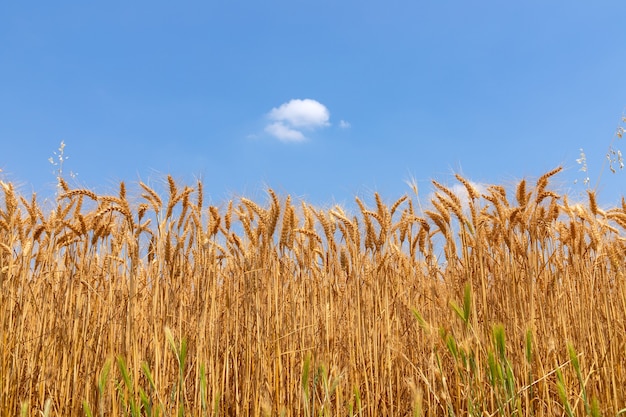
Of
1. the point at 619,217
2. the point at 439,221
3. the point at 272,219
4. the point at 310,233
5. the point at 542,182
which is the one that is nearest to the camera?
the point at 272,219

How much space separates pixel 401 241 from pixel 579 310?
1052mm

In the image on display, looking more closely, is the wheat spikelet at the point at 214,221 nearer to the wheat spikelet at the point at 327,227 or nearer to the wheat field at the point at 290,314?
the wheat field at the point at 290,314

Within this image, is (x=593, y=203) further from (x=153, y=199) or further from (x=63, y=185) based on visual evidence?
(x=63, y=185)

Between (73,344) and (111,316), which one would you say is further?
(111,316)

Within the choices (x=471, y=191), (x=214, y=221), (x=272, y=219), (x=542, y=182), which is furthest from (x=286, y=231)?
(x=542, y=182)

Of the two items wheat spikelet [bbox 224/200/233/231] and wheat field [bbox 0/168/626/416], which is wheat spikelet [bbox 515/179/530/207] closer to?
wheat field [bbox 0/168/626/416]

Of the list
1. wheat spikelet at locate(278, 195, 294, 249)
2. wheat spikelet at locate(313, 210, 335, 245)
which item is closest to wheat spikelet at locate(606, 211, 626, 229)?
wheat spikelet at locate(313, 210, 335, 245)

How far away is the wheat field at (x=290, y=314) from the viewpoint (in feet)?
7.35

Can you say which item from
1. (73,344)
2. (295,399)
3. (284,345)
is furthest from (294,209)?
(73,344)

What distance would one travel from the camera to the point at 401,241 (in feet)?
10.9

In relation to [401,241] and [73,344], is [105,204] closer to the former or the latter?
[73,344]

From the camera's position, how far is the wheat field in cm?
224

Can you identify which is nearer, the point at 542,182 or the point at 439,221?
the point at 542,182

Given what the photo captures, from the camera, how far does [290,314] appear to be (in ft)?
8.70
